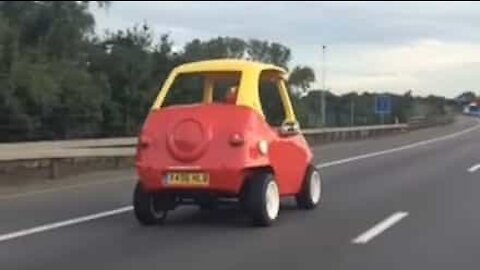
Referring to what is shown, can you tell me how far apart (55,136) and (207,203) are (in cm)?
1665

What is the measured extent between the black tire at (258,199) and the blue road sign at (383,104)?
4484cm

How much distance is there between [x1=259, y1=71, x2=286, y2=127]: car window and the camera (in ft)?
→ 45.5

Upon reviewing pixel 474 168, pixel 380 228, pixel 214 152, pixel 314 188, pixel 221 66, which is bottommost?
pixel 474 168

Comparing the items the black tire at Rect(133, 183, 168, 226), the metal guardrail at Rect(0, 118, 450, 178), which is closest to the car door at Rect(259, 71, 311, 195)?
the black tire at Rect(133, 183, 168, 226)

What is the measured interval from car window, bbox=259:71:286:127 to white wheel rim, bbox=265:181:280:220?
3.37 feet

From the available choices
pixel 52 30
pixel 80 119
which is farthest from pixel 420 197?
pixel 52 30

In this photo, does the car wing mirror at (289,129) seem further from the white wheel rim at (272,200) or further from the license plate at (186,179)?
the license plate at (186,179)

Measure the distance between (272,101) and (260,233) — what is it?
2733 millimetres

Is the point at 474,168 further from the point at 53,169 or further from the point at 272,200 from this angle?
the point at 272,200

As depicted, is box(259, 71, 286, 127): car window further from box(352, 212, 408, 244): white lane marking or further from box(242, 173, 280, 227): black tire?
box(352, 212, 408, 244): white lane marking

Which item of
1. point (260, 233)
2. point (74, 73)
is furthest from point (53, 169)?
point (74, 73)

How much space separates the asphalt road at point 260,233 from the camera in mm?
10078

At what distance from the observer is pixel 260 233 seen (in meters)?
12.1

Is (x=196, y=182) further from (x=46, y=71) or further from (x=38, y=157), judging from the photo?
(x=46, y=71)
